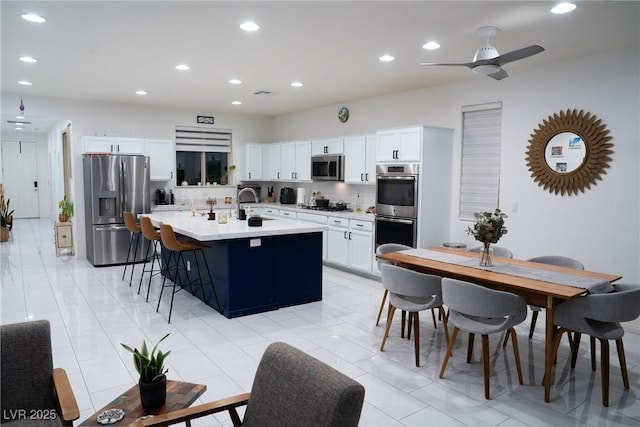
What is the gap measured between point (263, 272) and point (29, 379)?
291 centimetres

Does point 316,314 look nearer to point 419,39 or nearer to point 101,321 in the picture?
point 101,321

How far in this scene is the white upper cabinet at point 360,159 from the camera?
22.3 ft

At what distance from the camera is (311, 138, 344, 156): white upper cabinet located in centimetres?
738

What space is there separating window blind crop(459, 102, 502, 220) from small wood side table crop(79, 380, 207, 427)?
4490mm

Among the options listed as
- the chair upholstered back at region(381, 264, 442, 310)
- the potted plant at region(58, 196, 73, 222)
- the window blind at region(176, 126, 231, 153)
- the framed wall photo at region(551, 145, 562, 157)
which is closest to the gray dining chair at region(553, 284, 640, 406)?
the chair upholstered back at region(381, 264, 442, 310)

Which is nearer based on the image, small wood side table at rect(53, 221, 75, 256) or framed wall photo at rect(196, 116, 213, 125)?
small wood side table at rect(53, 221, 75, 256)

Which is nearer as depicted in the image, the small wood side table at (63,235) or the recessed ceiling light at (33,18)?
the recessed ceiling light at (33,18)

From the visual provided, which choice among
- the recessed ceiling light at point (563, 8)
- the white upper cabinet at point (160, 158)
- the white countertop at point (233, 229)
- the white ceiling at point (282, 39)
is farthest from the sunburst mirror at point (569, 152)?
the white upper cabinet at point (160, 158)

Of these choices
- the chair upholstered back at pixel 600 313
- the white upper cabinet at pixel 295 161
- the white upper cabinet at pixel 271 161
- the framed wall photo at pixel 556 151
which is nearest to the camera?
the chair upholstered back at pixel 600 313

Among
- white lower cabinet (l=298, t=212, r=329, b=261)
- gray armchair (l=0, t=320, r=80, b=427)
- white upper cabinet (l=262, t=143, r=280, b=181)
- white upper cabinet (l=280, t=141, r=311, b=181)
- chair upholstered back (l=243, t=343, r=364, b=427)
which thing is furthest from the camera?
white upper cabinet (l=262, t=143, r=280, b=181)

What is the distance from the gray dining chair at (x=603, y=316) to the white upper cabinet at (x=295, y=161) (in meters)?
5.52

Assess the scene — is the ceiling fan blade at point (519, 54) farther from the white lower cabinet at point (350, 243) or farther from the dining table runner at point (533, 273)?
the white lower cabinet at point (350, 243)

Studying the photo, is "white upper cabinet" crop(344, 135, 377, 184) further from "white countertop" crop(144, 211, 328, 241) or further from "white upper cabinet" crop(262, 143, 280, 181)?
"white upper cabinet" crop(262, 143, 280, 181)

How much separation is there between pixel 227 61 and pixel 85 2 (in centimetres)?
180
